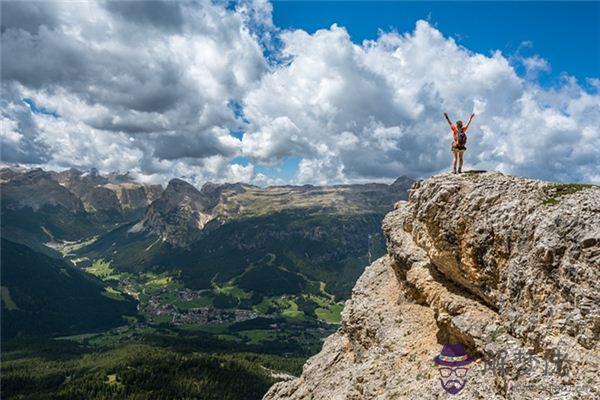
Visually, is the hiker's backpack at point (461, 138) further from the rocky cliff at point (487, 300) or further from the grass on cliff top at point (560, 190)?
the grass on cliff top at point (560, 190)

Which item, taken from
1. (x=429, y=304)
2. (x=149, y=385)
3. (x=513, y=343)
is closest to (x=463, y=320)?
(x=513, y=343)

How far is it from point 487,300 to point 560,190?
9081 mm

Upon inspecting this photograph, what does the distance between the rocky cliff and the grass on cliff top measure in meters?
0.08

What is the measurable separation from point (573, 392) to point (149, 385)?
212 m

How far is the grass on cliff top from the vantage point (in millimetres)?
24875

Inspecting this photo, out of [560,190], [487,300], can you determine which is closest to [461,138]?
[560,190]

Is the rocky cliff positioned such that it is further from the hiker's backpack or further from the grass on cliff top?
the hiker's backpack

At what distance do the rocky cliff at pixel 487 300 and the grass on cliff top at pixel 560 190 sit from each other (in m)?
0.08

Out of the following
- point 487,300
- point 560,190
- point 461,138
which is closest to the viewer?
point 560,190

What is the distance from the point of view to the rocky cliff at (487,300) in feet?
67.1

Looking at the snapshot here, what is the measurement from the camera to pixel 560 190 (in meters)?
25.9

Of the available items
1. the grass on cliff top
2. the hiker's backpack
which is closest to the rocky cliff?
the grass on cliff top

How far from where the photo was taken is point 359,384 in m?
34.5

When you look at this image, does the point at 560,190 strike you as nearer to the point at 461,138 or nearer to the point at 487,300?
the point at 487,300
